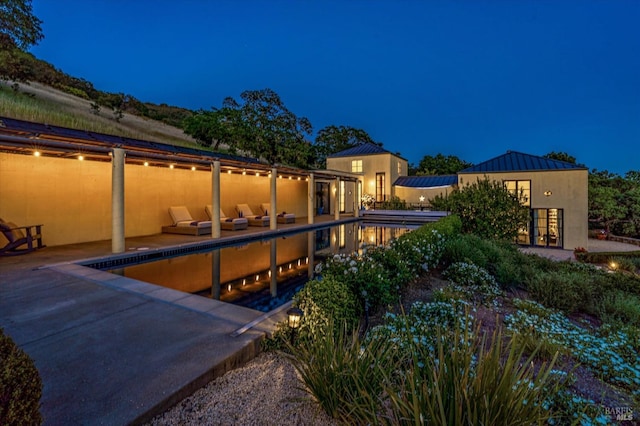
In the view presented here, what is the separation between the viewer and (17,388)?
50.3 inches

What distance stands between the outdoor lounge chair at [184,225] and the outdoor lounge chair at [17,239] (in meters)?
4.15

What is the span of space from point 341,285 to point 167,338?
2.09 metres

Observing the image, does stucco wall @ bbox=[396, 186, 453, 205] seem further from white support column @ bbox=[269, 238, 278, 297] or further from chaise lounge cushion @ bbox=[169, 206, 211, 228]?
chaise lounge cushion @ bbox=[169, 206, 211, 228]

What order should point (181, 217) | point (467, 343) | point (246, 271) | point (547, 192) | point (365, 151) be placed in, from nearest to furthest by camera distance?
point (467, 343)
point (246, 271)
point (181, 217)
point (547, 192)
point (365, 151)

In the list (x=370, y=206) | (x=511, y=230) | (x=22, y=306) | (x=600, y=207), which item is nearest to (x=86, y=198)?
(x=22, y=306)

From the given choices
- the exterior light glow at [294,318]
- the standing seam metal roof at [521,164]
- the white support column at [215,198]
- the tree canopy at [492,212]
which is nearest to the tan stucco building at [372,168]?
the standing seam metal roof at [521,164]

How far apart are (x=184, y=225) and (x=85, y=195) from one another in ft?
11.0

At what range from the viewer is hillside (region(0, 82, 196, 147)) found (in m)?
16.9

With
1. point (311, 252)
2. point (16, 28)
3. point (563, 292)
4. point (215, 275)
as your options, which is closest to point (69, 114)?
point (16, 28)

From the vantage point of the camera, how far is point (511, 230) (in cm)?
1227

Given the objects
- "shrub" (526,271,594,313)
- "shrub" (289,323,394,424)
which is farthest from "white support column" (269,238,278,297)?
"shrub" (526,271,594,313)

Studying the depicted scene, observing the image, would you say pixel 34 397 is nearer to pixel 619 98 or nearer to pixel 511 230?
pixel 511 230

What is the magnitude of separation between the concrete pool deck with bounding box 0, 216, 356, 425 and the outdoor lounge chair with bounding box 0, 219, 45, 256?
3.19m

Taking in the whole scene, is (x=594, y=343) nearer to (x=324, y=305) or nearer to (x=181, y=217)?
(x=324, y=305)
